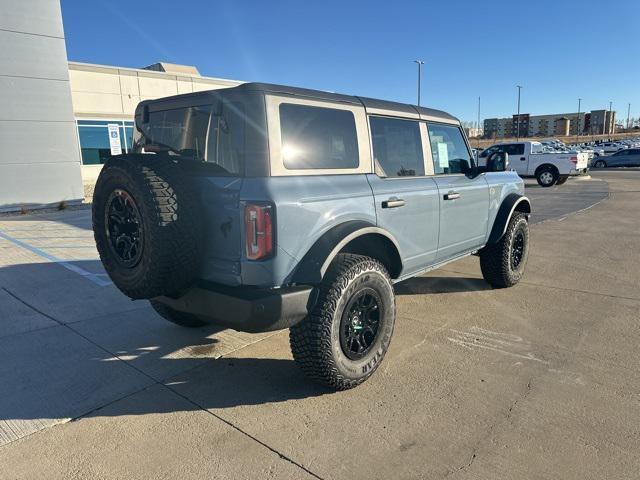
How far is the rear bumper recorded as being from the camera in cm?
272

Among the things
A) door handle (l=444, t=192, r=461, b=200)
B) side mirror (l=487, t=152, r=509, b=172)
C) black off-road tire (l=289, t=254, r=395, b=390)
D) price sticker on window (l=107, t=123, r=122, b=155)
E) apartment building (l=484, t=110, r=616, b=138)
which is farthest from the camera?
apartment building (l=484, t=110, r=616, b=138)

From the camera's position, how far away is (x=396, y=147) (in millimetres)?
3951

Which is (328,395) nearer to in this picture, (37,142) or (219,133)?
(219,133)

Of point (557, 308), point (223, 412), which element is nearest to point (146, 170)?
point (223, 412)

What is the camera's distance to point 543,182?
20156mm

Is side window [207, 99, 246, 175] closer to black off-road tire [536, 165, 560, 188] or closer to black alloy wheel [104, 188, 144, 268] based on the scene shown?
black alloy wheel [104, 188, 144, 268]

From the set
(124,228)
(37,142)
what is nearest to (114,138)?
(37,142)

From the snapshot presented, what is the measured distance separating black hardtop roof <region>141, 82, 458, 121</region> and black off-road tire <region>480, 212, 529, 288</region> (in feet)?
5.48

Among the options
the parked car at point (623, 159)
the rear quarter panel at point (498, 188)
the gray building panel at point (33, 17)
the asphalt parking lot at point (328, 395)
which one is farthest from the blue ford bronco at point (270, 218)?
the parked car at point (623, 159)

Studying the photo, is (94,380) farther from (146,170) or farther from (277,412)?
(146,170)

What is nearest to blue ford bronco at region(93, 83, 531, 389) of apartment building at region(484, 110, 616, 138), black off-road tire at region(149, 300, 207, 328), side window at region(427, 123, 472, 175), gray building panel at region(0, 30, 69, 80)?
side window at region(427, 123, 472, 175)

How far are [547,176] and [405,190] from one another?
18.7 metres

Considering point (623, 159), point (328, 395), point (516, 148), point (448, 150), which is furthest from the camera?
point (623, 159)

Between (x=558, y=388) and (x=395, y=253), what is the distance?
1458 millimetres
